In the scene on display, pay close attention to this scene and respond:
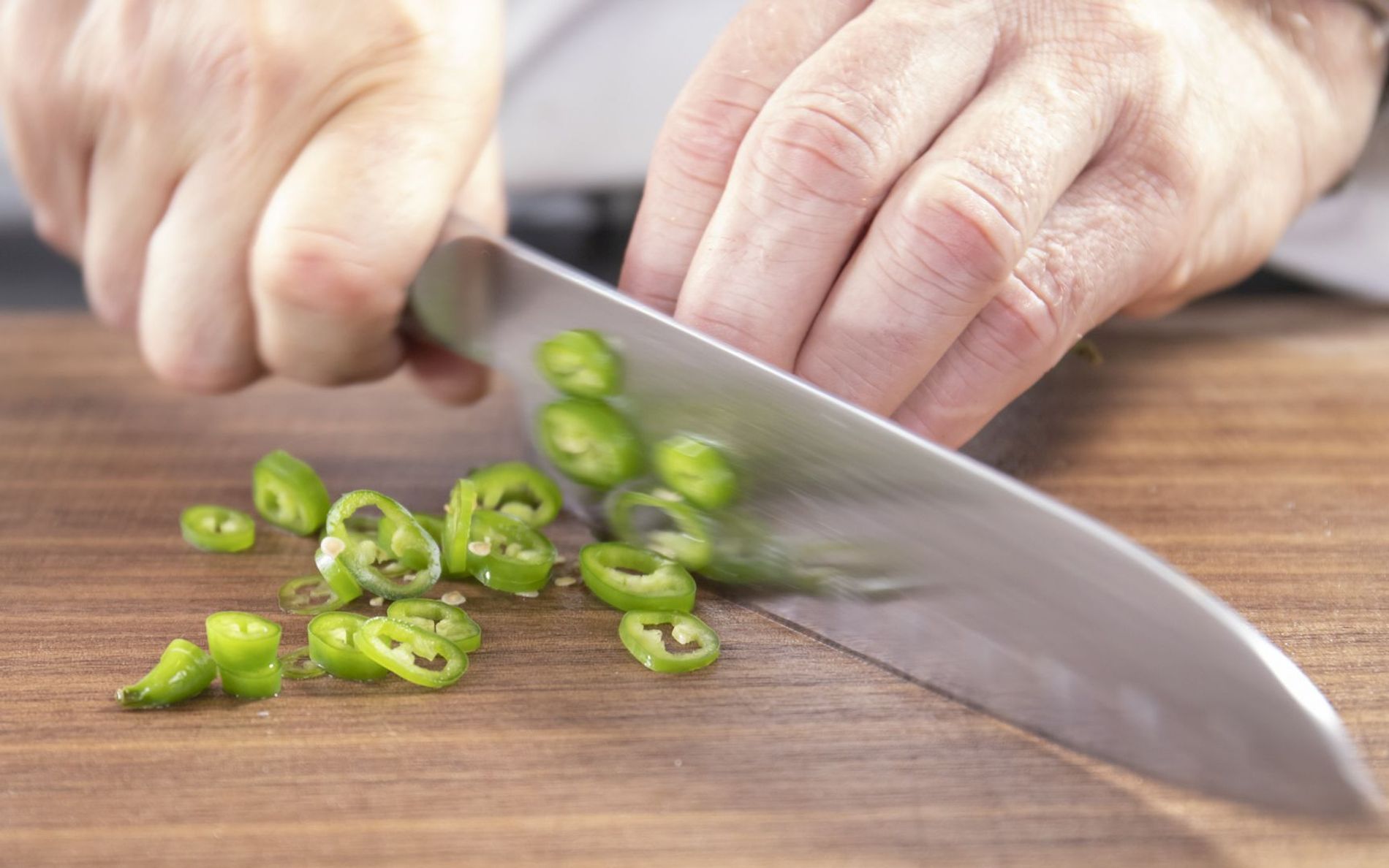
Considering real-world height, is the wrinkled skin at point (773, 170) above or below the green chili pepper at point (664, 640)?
above

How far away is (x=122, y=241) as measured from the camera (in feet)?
4.43

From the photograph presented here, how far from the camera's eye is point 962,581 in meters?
0.87

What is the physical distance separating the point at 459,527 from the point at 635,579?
0.16 metres

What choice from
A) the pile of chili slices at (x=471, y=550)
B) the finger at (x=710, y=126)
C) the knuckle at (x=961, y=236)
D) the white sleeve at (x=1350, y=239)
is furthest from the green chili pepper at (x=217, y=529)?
the white sleeve at (x=1350, y=239)

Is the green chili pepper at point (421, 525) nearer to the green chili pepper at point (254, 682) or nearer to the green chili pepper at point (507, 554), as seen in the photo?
the green chili pepper at point (507, 554)

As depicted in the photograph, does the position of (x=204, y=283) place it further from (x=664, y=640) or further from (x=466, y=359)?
(x=664, y=640)

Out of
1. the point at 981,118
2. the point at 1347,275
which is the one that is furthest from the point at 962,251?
the point at 1347,275

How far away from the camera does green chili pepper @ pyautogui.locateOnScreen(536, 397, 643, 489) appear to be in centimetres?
109

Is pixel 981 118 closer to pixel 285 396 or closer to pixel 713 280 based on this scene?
pixel 713 280

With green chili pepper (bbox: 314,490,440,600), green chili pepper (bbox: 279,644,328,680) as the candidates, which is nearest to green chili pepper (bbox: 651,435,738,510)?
green chili pepper (bbox: 314,490,440,600)

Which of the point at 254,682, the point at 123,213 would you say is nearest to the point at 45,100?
the point at 123,213

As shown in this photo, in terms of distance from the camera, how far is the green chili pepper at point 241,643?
2.99ft

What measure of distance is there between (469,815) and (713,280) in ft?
1.53

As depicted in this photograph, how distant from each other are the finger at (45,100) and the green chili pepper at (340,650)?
702 mm
